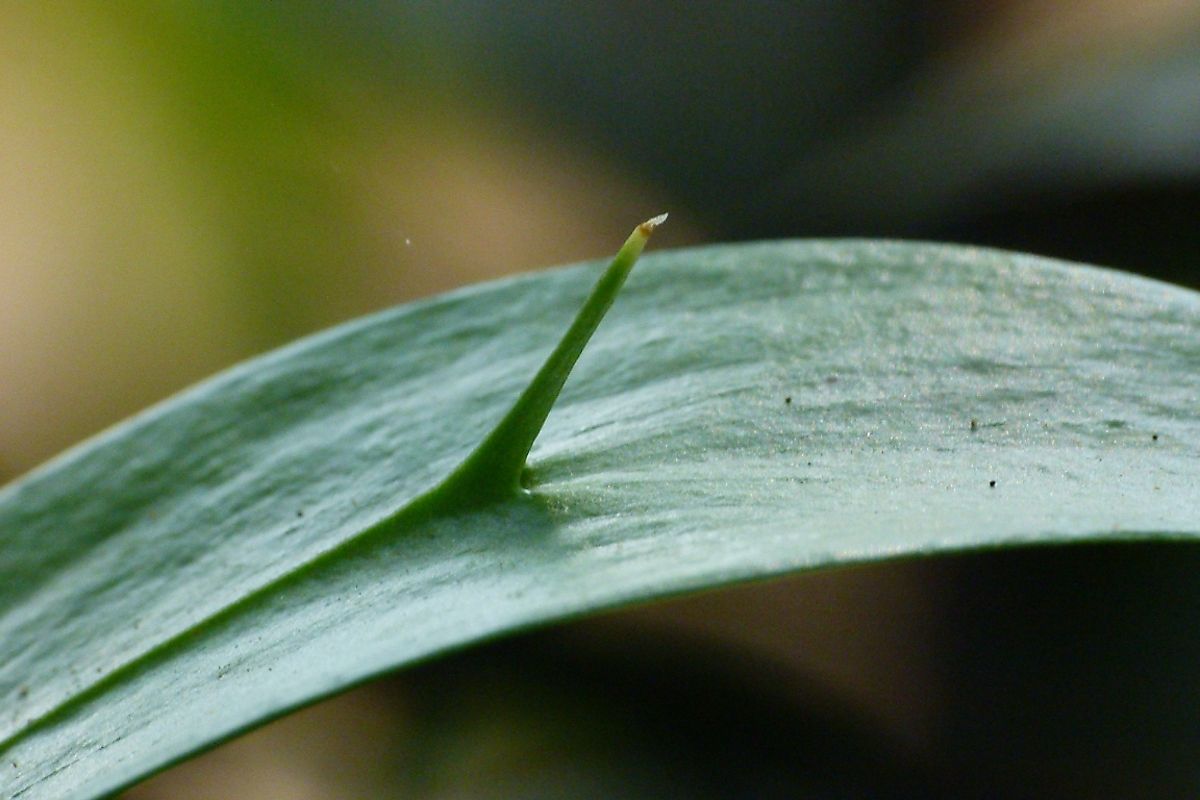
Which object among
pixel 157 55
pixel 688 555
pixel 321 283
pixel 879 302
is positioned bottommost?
pixel 688 555

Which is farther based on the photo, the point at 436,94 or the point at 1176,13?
the point at 436,94

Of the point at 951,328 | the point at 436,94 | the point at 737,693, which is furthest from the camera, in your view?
the point at 436,94

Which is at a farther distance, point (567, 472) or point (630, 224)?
point (630, 224)

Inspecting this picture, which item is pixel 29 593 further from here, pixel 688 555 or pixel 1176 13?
pixel 1176 13

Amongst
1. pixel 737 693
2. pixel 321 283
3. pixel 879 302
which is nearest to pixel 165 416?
pixel 879 302

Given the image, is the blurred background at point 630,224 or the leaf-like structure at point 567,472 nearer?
the leaf-like structure at point 567,472
